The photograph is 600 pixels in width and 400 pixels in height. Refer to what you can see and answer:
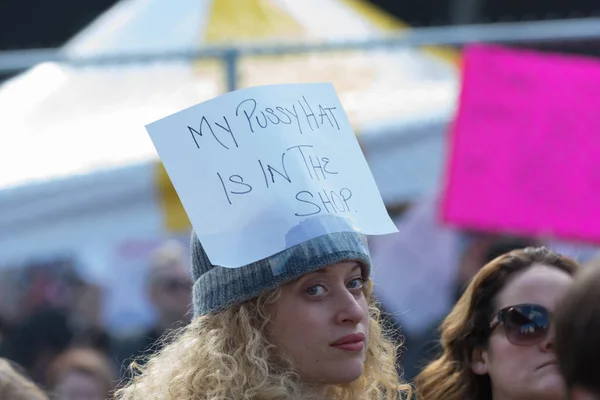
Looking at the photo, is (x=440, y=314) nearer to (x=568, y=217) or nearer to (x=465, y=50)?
(x=568, y=217)

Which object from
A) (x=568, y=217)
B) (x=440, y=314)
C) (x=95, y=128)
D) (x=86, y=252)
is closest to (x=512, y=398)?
(x=568, y=217)

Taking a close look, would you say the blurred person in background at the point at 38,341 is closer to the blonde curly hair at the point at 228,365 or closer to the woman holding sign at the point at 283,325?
the blonde curly hair at the point at 228,365

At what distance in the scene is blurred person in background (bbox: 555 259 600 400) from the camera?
1.56 meters

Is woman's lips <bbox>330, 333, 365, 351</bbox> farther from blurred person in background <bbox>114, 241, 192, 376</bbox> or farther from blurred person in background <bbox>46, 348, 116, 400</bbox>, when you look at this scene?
blurred person in background <bbox>114, 241, 192, 376</bbox>

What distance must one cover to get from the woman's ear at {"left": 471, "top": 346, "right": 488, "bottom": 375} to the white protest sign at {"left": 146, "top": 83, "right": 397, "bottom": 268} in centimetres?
56

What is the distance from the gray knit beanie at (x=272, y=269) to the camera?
238cm

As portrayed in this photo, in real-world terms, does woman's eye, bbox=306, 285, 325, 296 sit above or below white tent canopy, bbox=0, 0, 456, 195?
above

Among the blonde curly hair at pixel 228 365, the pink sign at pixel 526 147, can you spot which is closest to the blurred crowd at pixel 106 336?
the pink sign at pixel 526 147

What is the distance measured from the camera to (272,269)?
239 cm

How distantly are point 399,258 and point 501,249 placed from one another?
555 mm

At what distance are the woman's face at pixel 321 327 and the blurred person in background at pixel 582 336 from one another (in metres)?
0.81

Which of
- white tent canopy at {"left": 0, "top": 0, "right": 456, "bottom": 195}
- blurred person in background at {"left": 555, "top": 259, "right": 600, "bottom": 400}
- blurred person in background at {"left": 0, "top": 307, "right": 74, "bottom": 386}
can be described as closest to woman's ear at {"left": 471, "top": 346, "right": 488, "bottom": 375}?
blurred person in background at {"left": 555, "top": 259, "right": 600, "bottom": 400}

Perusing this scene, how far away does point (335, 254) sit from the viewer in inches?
94.3

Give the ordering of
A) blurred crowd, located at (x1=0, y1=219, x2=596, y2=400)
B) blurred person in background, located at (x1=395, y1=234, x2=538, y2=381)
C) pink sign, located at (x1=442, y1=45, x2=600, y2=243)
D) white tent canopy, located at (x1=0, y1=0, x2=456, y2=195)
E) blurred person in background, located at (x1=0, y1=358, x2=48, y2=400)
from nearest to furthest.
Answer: blurred person in background, located at (x1=0, y1=358, x2=48, y2=400) < pink sign, located at (x1=442, y1=45, x2=600, y2=243) < blurred person in background, located at (x1=395, y1=234, x2=538, y2=381) < blurred crowd, located at (x1=0, y1=219, x2=596, y2=400) < white tent canopy, located at (x1=0, y1=0, x2=456, y2=195)
